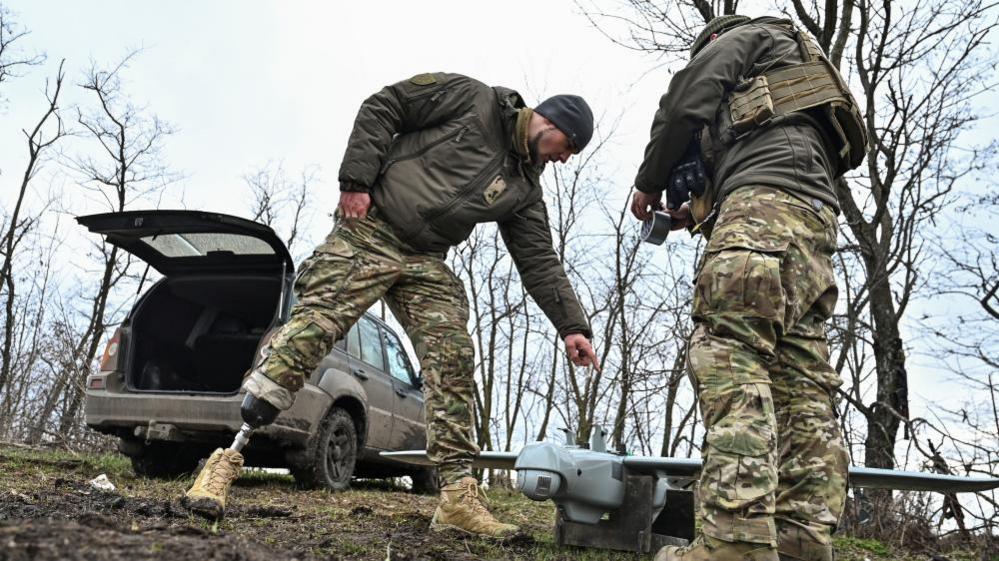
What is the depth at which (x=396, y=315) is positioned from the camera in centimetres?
362

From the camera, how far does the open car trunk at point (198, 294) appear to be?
4.93 m

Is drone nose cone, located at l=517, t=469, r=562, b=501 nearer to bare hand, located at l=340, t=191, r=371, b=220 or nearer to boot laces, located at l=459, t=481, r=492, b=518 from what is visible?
boot laces, located at l=459, t=481, r=492, b=518

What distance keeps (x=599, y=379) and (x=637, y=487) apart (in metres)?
7.68

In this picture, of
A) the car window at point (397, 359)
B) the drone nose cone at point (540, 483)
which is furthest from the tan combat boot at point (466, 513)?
the car window at point (397, 359)

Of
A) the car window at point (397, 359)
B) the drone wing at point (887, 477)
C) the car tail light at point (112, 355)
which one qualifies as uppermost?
the car window at point (397, 359)

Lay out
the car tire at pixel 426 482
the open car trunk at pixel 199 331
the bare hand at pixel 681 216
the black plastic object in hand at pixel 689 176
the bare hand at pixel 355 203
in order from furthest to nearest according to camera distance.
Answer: the car tire at pixel 426 482
the open car trunk at pixel 199 331
the bare hand at pixel 355 203
the bare hand at pixel 681 216
the black plastic object in hand at pixel 689 176

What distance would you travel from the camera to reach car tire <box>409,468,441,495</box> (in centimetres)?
758

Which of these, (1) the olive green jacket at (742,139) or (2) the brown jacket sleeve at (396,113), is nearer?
(1) the olive green jacket at (742,139)

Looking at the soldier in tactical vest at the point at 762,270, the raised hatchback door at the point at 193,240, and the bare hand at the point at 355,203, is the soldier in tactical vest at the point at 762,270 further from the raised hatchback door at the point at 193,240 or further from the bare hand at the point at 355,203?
the raised hatchback door at the point at 193,240

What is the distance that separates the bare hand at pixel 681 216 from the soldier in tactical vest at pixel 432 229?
0.80 metres

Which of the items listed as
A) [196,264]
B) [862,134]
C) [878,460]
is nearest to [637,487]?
[862,134]

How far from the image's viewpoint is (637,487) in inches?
129

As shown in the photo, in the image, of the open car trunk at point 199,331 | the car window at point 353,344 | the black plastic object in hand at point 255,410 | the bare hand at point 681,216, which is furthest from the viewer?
the car window at point 353,344

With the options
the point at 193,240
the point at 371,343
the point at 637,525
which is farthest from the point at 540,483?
the point at 371,343
